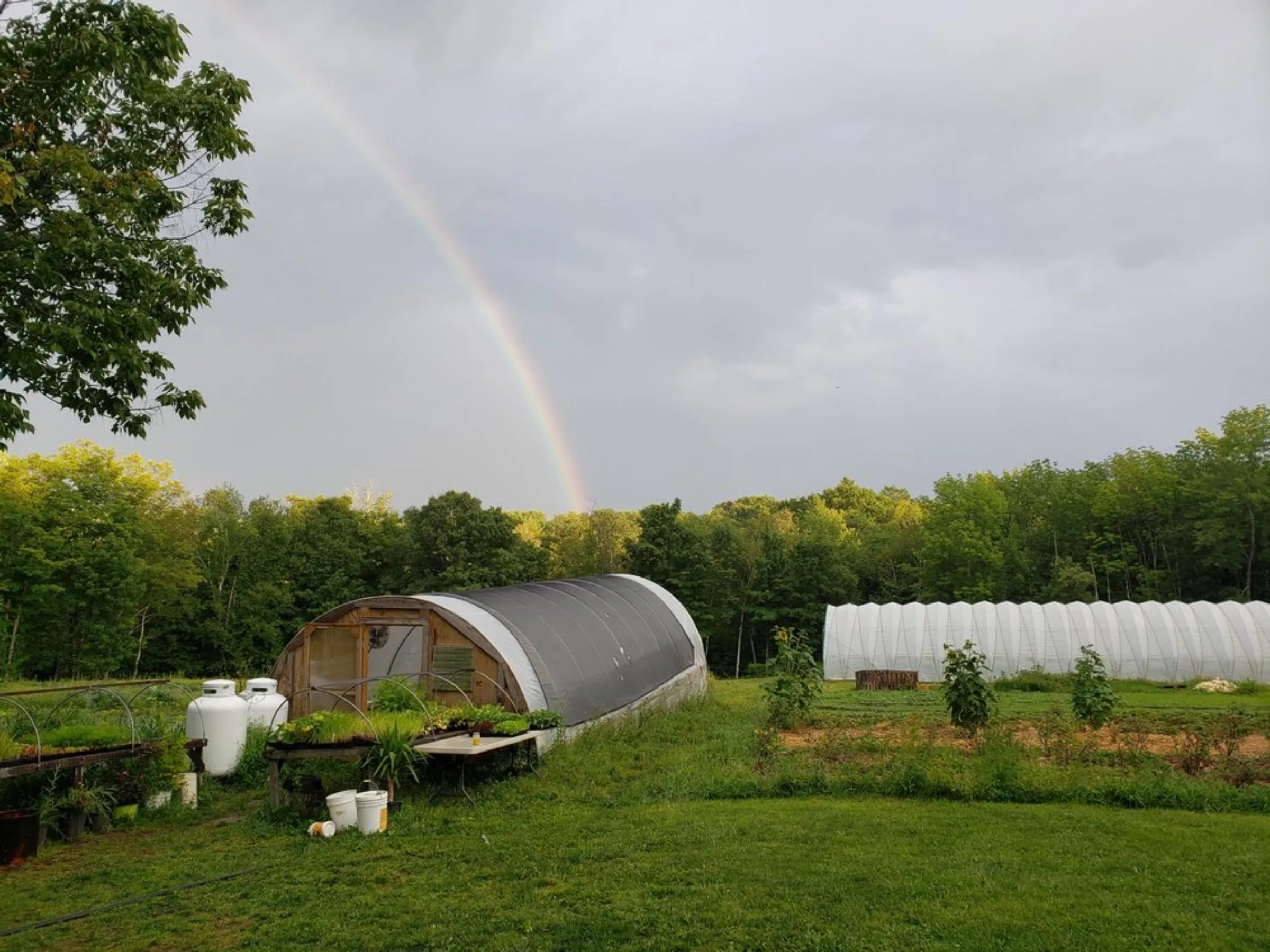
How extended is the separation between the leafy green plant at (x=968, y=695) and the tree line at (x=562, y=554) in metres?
26.9

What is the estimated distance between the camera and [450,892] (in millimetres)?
5500

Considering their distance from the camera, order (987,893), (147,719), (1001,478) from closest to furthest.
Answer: (987,893)
(147,719)
(1001,478)

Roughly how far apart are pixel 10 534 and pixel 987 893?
38.3 metres

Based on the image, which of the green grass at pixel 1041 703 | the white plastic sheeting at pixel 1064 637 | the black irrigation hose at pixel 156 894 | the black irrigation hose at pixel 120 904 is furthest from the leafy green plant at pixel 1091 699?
the black irrigation hose at pixel 120 904

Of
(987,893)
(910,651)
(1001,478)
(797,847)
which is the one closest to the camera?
(987,893)

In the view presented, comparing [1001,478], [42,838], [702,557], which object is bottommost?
[42,838]

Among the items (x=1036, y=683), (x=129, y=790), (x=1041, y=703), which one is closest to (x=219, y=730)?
(x=129, y=790)

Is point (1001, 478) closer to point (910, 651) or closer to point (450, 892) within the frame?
point (910, 651)

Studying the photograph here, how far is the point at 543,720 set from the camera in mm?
10062

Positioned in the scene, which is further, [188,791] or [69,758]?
[188,791]

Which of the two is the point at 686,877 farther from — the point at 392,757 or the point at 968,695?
the point at 968,695

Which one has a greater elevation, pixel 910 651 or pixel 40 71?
pixel 40 71

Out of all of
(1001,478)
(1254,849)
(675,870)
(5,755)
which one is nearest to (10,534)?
(5,755)

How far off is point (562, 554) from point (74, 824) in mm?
36965
